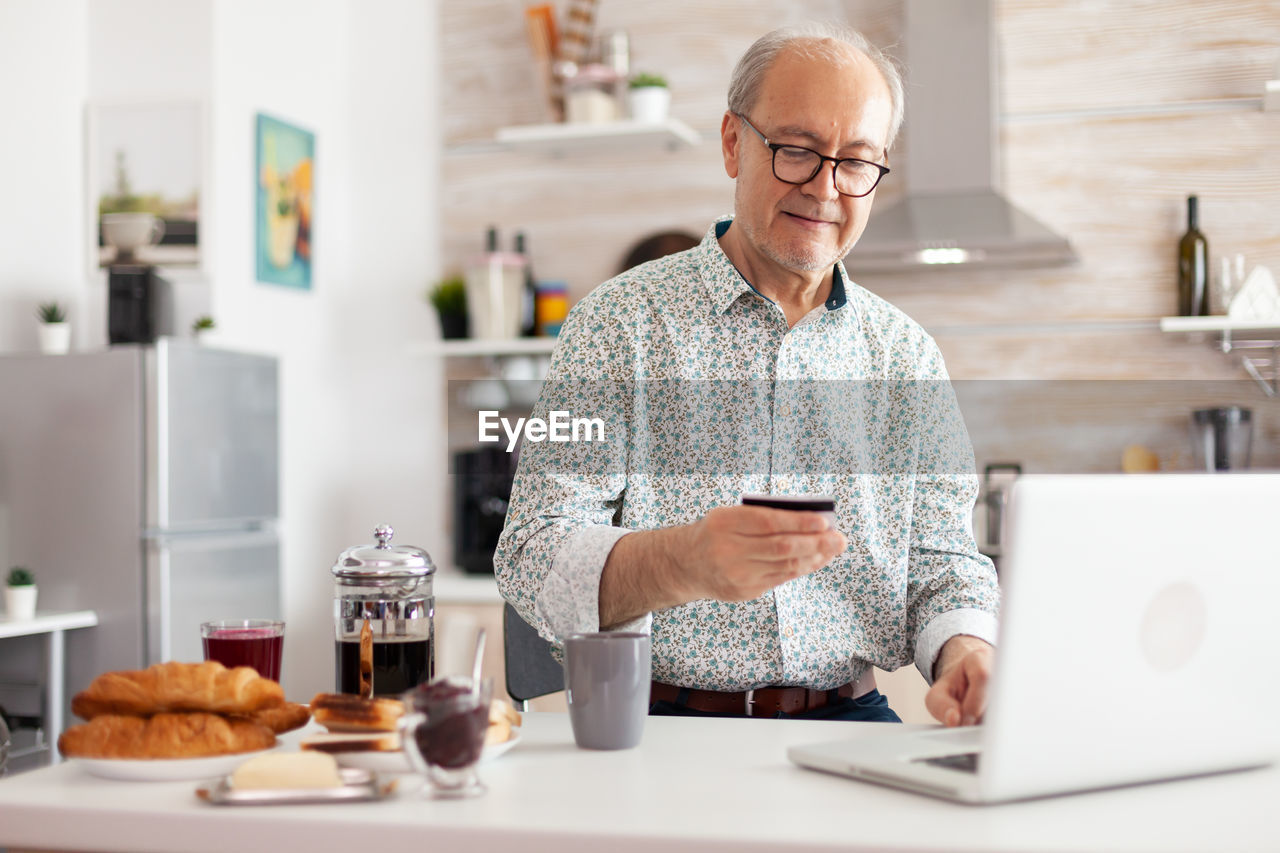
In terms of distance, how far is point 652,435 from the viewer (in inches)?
64.7

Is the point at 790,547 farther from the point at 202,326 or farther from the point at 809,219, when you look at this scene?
the point at 202,326

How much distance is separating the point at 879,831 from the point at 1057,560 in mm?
223

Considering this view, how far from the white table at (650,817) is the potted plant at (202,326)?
240 cm

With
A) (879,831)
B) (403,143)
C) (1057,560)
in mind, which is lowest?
(879,831)

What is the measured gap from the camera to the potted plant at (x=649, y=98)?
3.68 meters

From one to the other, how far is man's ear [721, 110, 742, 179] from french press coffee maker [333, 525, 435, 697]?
75 centimetres

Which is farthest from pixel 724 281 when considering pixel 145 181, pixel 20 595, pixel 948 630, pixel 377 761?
pixel 145 181

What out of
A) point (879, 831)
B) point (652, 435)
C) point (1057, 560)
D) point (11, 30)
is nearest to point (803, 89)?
point (652, 435)

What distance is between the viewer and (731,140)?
172cm

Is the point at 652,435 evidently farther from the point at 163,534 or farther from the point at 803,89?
the point at 163,534

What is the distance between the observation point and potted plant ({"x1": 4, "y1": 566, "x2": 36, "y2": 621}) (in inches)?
114

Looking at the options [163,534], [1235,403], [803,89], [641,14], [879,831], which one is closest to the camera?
[879,831]

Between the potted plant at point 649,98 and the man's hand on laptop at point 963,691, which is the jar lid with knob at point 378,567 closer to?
the man's hand on laptop at point 963,691

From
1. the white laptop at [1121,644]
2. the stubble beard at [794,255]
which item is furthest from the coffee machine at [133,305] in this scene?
the white laptop at [1121,644]
